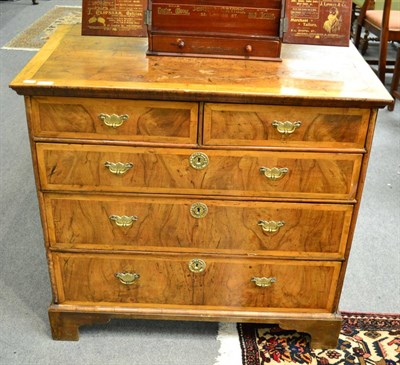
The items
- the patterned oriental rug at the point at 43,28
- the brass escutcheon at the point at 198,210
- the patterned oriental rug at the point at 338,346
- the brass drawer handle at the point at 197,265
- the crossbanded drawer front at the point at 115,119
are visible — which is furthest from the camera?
the patterned oriental rug at the point at 43,28

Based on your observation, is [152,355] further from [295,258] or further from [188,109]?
[188,109]

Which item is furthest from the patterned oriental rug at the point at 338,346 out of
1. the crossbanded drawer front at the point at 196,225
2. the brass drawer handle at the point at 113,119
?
the brass drawer handle at the point at 113,119

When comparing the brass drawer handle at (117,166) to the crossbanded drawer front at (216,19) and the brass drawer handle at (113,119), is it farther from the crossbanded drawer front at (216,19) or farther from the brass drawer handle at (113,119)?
the crossbanded drawer front at (216,19)

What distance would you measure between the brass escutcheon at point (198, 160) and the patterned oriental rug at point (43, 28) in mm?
2901

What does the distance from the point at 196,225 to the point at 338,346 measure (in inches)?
27.4

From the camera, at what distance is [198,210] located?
1.74 metres

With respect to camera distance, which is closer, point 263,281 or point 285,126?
point 285,126

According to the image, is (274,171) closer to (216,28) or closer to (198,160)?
(198,160)

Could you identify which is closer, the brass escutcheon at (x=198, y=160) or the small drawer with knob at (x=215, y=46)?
the brass escutcheon at (x=198, y=160)

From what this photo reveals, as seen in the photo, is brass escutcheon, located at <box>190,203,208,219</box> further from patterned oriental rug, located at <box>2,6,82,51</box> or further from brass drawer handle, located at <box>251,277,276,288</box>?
patterned oriental rug, located at <box>2,6,82,51</box>

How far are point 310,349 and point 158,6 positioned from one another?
1.24 metres

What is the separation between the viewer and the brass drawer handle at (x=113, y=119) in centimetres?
160

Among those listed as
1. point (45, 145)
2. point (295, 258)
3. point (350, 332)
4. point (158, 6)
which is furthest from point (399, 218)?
point (45, 145)

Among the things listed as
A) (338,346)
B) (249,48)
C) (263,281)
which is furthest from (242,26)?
(338,346)
